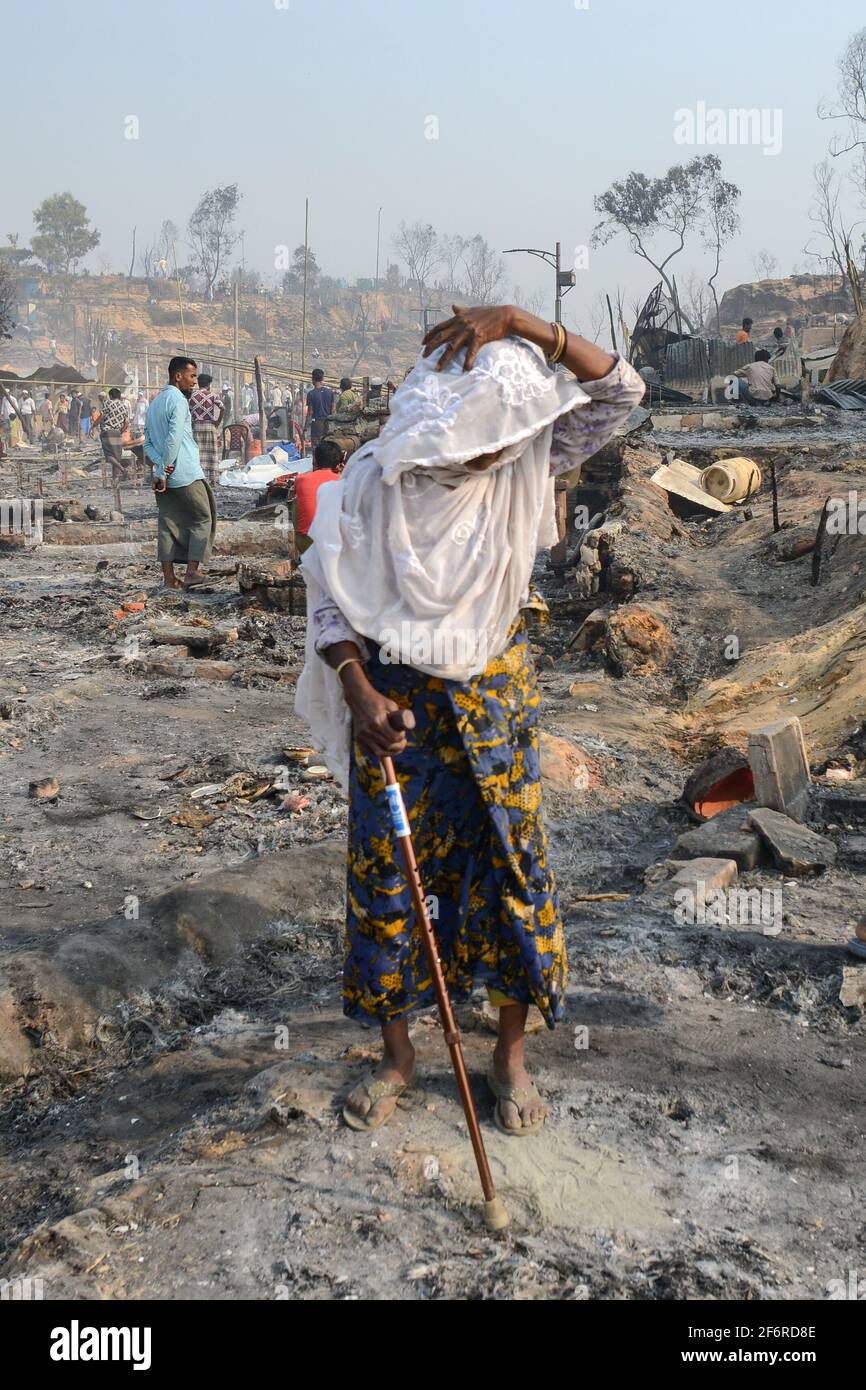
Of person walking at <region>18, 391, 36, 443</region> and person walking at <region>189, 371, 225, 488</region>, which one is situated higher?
person walking at <region>18, 391, 36, 443</region>

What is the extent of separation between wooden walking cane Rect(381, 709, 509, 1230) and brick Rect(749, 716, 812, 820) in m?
2.29

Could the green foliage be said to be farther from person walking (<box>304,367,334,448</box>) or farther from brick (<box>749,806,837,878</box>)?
brick (<box>749,806,837,878</box>)

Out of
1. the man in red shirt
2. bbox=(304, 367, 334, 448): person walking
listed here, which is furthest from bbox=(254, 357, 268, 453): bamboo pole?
the man in red shirt

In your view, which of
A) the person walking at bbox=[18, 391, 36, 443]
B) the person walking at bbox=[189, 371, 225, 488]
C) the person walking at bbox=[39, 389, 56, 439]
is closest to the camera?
the person walking at bbox=[189, 371, 225, 488]

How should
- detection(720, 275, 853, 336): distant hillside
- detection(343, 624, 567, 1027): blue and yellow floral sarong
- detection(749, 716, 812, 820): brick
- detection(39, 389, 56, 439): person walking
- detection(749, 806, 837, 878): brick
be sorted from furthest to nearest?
detection(720, 275, 853, 336): distant hillside → detection(39, 389, 56, 439): person walking → detection(749, 716, 812, 820): brick → detection(749, 806, 837, 878): brick → detection(343, 624, 567, 1027): blue and yellow floral sarong

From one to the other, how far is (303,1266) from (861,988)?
1710 millimetres

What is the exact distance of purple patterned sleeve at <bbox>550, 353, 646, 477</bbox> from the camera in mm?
2293

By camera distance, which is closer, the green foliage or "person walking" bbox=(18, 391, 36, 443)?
"person walking" bbox=(18, 391, 36, 443)

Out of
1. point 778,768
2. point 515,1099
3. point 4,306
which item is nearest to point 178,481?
point 778,768

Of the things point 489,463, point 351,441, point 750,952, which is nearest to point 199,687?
point 750,952

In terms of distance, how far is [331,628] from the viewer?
7.42 ft

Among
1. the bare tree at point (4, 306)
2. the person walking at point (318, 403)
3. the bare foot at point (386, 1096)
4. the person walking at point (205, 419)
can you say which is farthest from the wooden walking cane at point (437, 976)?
the bare tree at point (4, 306)

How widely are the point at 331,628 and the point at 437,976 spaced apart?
28.7 inches

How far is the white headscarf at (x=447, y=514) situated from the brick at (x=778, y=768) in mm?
2152
